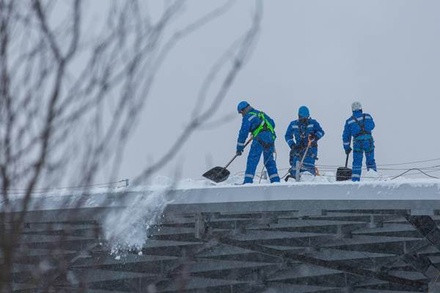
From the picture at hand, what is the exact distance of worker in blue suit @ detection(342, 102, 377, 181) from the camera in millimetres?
15977

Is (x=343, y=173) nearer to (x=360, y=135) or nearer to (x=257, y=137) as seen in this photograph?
(x=360, y=135)

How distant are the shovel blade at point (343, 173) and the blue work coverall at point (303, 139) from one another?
50 centimetres

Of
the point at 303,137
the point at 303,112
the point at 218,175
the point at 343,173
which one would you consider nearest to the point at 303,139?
the point at 303,137

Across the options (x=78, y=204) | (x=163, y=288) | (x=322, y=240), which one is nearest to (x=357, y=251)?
(x=322, y=240)

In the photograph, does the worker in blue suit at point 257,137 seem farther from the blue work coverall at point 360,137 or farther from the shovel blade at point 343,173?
the blue work coverall at point 360,137

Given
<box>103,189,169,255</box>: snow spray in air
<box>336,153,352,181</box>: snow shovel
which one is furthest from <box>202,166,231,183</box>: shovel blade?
<box>103,189,169,255</box>: snow spray in air

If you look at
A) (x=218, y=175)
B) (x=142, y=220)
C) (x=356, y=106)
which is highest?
(x=356, y=106)

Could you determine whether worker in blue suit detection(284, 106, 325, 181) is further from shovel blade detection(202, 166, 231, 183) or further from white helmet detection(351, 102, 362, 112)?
shovel blade detection(202, 166, 231, 183)

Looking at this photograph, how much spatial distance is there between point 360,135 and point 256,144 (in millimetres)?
1889

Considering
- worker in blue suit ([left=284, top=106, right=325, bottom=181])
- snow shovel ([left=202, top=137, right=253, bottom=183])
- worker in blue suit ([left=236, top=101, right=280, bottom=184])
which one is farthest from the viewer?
worker in blue suit ([left=284, top=106, right=325, bottom=181])

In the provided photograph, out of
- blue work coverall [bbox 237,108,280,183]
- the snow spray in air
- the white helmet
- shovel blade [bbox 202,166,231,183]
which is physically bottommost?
the snow spray in air

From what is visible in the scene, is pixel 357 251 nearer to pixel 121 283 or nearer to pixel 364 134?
pixel 364 134

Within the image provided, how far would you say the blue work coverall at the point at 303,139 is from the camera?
16688mm

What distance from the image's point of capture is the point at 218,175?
15633 millimetres
